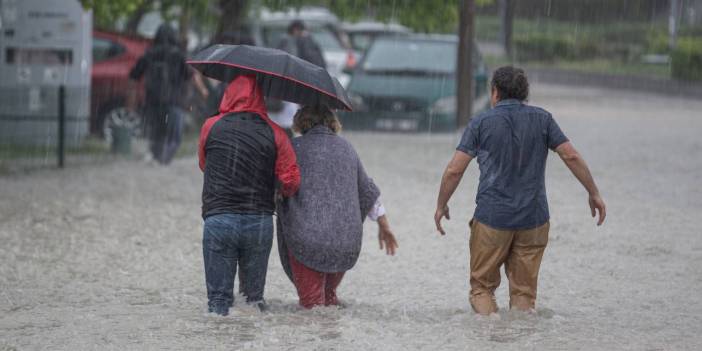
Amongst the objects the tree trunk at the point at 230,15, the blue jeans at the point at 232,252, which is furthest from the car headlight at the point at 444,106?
the blue jeans at the point at 232,252

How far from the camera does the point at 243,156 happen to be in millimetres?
6828

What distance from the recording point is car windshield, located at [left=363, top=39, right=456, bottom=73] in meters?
20.8

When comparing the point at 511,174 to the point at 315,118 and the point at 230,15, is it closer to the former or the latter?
the point at 315,118

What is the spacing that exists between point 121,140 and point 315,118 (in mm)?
10511

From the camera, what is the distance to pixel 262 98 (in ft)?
22.9

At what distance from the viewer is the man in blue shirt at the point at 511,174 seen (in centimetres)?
691

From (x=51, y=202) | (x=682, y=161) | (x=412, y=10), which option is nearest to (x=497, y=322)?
(x=51, y=202)

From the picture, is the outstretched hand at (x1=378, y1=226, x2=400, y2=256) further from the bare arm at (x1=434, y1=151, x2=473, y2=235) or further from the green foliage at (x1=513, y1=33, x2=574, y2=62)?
the green foliage at (x1=513, y1=33, x2=574, y2=62)

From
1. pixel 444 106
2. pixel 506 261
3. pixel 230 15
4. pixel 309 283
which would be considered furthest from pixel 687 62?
pixel 309 283

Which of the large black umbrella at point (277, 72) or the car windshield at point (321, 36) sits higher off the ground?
the large black umbrella at point (277, 72)

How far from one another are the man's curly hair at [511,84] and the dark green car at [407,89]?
12.2 meters

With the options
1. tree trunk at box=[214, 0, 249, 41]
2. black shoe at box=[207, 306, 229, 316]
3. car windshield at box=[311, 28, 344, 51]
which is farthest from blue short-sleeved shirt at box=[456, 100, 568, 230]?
car windshield at box=[311, 28, 344, 51]

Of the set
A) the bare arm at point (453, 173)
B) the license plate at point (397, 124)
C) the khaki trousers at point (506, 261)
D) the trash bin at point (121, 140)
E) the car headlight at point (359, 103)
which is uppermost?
the bare arm at point (453, 173)

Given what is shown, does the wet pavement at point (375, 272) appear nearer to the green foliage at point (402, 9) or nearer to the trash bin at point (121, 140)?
the trash bin at point (121, 140)
